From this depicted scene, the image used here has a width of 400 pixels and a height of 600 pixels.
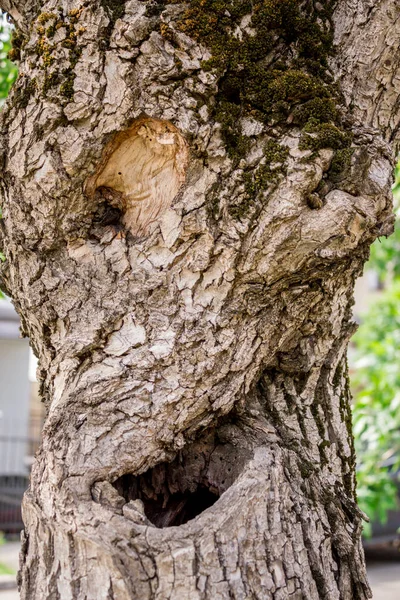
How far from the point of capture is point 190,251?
2.08m

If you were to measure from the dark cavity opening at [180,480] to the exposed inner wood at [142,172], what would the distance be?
2.57 ft

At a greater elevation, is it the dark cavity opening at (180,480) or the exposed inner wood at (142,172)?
the exposed inner wood at (142,172)

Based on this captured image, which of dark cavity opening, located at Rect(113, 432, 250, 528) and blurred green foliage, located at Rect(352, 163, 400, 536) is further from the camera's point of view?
blurred green foliage, located at Rect(352, 163, 400, 536)

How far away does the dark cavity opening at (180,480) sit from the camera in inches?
84.9

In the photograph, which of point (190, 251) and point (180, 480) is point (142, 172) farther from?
point (180, 480)

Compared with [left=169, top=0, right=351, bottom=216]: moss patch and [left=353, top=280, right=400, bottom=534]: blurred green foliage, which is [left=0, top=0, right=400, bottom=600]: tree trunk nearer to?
[left=169, top=0, right=351, bottom=216]: moss patch

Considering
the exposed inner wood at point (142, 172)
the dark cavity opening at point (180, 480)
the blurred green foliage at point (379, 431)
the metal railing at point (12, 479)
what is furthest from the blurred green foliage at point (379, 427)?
the metal railing at point (12, 479)

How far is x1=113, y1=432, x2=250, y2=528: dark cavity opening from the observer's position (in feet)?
7.07

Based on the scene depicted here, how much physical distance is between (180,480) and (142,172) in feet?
3.54

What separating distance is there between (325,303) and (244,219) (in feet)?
1.47

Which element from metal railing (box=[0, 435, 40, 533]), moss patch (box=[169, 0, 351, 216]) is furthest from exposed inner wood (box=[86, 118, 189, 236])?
metal railing (box=[0, 435, 40, 533])

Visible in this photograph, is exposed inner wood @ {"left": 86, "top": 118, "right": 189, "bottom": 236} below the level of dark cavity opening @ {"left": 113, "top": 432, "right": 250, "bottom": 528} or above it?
above

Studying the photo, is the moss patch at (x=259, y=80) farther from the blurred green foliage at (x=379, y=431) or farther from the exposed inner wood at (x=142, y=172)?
the blurred green foliage at (x=379, y=431)

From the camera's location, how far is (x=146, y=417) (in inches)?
78.1
